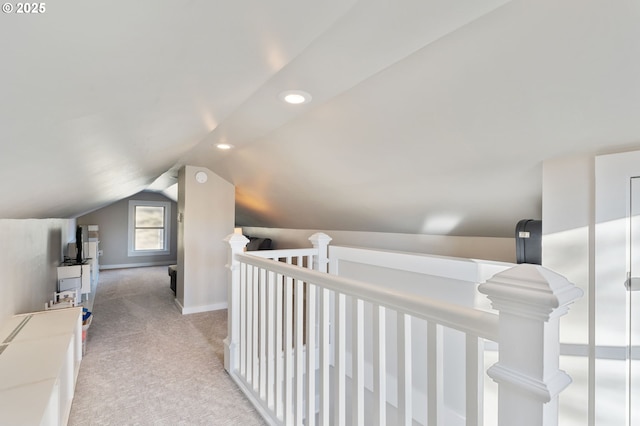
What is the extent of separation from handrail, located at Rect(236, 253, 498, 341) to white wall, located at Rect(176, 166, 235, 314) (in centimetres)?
307

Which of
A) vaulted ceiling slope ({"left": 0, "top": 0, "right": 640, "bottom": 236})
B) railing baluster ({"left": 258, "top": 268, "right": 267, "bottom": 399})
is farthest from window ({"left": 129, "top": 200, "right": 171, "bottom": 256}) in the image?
railing baluster ({"left": 258, "top": 268, "right": 267, "bottom": 399})

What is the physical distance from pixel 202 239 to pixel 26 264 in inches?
73.0

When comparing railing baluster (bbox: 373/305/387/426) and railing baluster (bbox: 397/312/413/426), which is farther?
railing baluster (bbox: 373/305/387/426)

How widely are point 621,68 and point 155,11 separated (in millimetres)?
1618

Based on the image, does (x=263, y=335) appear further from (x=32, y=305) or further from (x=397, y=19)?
(x=32, y=305)

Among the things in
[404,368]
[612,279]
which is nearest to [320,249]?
[404,368]

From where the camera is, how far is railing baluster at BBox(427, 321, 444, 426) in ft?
3.04

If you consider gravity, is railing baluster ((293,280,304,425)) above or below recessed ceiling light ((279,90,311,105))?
below

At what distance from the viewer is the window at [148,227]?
8.20 m

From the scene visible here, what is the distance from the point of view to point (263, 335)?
2.02 metres

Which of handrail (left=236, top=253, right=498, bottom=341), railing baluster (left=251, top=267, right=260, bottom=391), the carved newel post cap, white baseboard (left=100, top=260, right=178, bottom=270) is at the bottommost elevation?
white baseboard (left=100, top=260, right=178, bottom=270)

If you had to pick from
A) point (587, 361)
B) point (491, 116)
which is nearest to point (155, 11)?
point (491, 116)

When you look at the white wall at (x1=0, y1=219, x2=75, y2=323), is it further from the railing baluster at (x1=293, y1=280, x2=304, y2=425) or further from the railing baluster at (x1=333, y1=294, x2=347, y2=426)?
the railing baluster at (x1=333, y1=294, x2=347, y2=426)

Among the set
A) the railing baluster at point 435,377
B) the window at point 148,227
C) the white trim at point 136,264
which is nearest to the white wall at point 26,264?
the railing baluster at point 435,377
